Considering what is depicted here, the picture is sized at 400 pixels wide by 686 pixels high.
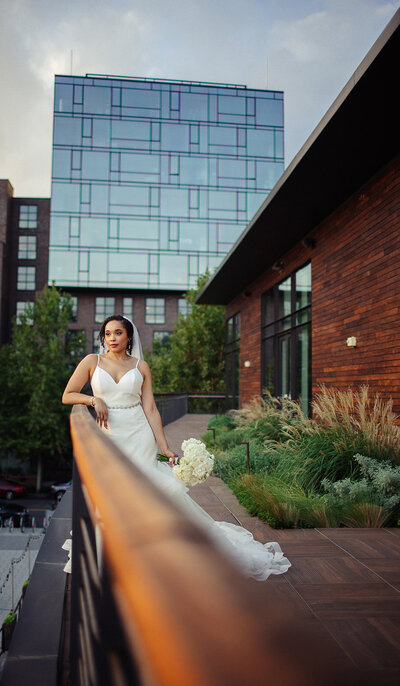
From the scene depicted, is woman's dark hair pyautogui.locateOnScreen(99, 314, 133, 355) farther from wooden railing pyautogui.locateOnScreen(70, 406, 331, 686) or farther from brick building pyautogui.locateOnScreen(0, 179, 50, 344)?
brick building pyautogui.locateOnScreen(0, 179, 50, 344)

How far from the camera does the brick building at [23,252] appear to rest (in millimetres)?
42438

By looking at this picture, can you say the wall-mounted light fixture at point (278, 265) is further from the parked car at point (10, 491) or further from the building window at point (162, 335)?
the building window at point (162, 335)

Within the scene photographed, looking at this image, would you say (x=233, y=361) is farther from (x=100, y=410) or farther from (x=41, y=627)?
(x=41, y=627)

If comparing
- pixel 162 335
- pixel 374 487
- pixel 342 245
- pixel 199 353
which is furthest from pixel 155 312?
pixel 374 487

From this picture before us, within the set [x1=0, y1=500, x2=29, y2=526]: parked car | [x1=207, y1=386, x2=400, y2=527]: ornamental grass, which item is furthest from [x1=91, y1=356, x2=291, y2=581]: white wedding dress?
[x1=0, y1=500, x2=29, y2=526]: parked car

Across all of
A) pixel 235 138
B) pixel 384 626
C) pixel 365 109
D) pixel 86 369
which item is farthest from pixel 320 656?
pixel 235 138

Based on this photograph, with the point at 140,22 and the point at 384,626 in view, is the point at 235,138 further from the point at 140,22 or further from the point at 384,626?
the point at 384,626

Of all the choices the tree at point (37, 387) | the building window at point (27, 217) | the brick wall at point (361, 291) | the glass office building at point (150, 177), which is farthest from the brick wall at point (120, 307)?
the brick wall at point (361, 291)

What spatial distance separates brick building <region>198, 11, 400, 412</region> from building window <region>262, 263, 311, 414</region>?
0.10 feet

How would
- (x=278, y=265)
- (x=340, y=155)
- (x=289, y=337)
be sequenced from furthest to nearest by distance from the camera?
(x=278, y=265) → (x=289, y=337) → (x=340, y=155)

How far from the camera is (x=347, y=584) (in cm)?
345

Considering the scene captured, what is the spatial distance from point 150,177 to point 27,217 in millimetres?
12909

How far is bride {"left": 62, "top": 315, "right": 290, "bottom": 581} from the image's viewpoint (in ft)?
13.4

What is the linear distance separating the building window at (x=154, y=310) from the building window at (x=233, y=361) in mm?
19732
